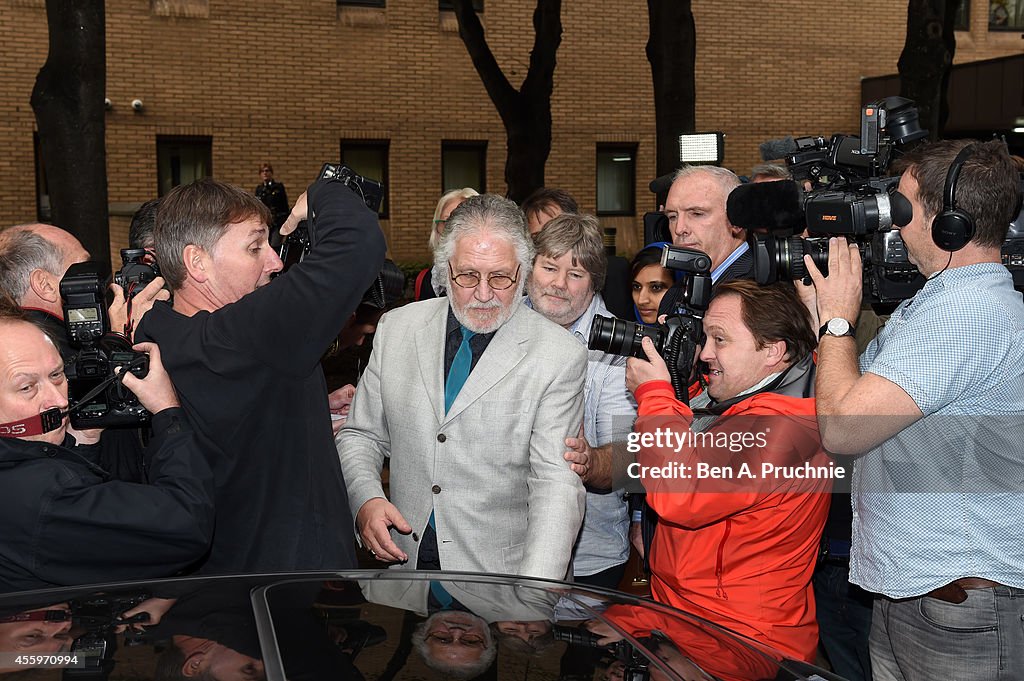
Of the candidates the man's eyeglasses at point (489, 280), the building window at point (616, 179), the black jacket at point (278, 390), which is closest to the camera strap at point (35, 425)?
the black jacket at point (278, 390)

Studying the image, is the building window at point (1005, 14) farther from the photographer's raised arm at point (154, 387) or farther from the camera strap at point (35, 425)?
the camera strap at point (35, 425)

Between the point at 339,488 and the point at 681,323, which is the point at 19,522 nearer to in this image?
the point at 339,488

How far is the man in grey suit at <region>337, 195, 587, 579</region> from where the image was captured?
9.77 ft

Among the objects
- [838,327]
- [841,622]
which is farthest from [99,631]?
[841,622]

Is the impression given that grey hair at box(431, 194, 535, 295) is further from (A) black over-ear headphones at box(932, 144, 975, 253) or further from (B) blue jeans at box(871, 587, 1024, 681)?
(B) blue jeans at box(871, 587, 1024, 681)

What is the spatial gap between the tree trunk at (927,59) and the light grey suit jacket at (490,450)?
23.4 feet

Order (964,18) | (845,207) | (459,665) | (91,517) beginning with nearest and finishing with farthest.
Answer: (459,665) < (91,517) < (845,207) < (964,18)

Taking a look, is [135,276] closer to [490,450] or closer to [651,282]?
[490,450]

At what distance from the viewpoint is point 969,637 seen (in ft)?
8.00

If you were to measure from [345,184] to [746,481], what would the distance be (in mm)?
1349

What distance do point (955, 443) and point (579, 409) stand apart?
3.48 ft

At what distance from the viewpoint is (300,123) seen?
1661 cm

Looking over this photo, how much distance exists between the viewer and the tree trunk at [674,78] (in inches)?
385

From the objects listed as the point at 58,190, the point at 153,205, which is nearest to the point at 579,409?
the point at 153,205
